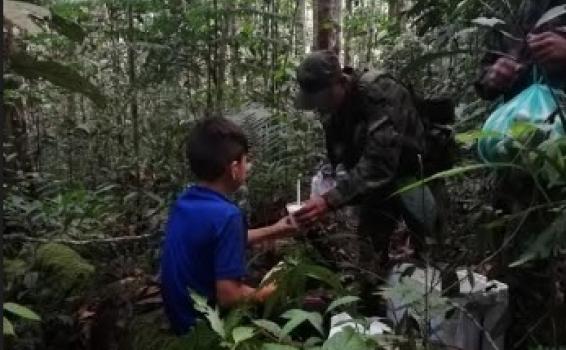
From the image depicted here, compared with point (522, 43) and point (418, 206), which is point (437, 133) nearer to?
point (418, 206)

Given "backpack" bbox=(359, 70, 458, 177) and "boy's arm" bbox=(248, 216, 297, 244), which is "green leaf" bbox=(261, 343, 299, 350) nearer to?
"boy's arm" bbox=(248, 216, 297, 244)

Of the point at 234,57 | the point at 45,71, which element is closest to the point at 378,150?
the point at 45,71

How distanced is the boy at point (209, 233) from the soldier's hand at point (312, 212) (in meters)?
0.42

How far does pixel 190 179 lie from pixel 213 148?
8.43 feet

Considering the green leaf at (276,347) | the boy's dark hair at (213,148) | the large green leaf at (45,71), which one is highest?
the large green leaf at (45,71)

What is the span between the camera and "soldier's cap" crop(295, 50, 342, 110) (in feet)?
11.3

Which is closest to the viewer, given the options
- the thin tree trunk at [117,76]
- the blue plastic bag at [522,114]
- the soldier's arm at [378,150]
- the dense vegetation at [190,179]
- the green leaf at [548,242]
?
the green leaf at [548,242]

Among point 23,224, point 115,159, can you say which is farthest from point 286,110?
point 23,224

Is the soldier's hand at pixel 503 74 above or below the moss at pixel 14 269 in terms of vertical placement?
above

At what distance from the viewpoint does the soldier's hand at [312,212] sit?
3.26m

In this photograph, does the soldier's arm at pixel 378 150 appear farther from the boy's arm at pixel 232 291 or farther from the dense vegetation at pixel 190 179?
the boy's arm at pixel 232 291

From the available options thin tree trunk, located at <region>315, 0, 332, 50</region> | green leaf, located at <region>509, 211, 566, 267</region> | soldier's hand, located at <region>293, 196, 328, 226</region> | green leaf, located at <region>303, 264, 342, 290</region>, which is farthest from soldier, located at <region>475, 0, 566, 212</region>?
thin tree trunk, located at <region>315, 0, 332, 50</region>

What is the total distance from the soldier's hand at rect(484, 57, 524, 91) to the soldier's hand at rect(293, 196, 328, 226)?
1.05 m

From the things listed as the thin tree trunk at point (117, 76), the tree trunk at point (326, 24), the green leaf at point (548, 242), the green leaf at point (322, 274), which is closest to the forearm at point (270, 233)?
the green leaf at point (322, 274)
